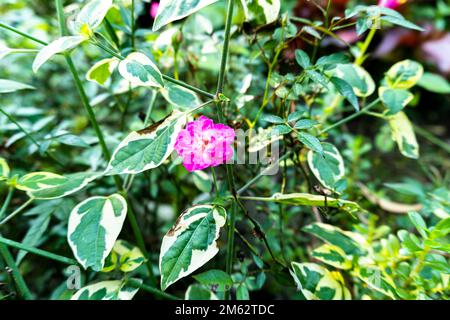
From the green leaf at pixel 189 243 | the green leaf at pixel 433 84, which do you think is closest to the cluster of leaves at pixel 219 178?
the green leaf at pixel 189 243

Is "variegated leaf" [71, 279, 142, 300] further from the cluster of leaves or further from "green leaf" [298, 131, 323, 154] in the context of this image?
"green leaf" [298, 131, 323, 154]

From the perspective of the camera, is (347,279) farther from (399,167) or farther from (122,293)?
(399,167)

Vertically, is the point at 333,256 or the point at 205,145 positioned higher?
the point at 205,145

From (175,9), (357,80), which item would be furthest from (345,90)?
(175,9)

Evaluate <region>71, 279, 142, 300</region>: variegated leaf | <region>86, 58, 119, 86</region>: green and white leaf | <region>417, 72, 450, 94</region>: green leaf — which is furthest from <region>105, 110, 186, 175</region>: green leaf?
<region>417, 72, 450, 94</region>: green leaf

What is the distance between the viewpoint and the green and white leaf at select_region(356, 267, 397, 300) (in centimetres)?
61

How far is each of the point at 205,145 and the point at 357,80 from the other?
0.38 metres

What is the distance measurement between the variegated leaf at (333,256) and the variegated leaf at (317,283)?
2cm

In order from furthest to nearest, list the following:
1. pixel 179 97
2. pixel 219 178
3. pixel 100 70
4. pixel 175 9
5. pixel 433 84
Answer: pixel 433 84
pixel 219 178
pixel 179 97
pixel 100 70
pixel 175 9

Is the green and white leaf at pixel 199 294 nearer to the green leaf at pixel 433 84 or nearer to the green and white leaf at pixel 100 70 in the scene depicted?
the green and white leaf at pixel 100 70

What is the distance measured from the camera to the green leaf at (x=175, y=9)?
46 centimetres

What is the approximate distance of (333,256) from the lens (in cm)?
70

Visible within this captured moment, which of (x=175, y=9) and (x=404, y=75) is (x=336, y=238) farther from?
(x=175, y=9)

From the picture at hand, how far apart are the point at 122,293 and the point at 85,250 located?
12 cm
